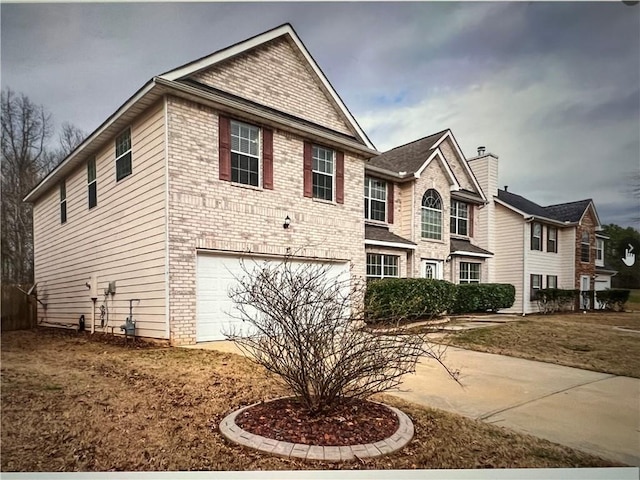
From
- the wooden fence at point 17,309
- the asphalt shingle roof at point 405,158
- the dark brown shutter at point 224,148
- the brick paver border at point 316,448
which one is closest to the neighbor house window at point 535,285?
the asphalt shingle roof at point 405,158

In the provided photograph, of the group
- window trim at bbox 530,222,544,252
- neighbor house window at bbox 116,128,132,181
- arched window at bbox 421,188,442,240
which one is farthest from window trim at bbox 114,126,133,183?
arched window at bbox 421,188,442,240

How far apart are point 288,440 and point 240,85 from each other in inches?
183

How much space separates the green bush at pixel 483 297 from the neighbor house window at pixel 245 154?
3.28 metres

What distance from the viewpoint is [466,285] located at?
5.13m

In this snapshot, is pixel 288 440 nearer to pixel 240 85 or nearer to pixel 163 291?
pixel 163 291

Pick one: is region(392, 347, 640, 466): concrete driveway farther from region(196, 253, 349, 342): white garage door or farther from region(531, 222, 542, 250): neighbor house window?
region(196, 253, 349, 342): white garage door

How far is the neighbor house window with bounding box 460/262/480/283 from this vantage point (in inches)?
198

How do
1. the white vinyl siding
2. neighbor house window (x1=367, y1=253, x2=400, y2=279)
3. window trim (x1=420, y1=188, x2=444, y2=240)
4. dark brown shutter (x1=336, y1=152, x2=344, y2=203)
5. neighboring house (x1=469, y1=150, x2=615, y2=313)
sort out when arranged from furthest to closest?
1. neighbor house window (x1=367, y1=253, x2=400, y2=279)
2. window trim (x1=420, y1=188, x2=444, y2=240)
3. dark brown shutter (x1=336, y1=152, x2=344, y2=203)
4. neighboring house (x1=469, y1=150, x2=615, y2=313)
5. the white vinyl siding

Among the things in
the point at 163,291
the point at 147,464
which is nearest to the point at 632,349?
the point at 147,464

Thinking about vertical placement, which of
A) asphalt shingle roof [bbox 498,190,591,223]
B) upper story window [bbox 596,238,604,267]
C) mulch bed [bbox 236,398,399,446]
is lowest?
mulch bed [bbox 236,398,399,446]

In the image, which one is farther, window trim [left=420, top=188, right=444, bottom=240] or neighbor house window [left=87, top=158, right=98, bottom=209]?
window trim [left=420, top=188, right=444, bottom=240]

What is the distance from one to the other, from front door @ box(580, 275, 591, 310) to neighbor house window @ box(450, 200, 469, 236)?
1853 mm

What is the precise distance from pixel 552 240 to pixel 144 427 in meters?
5.29

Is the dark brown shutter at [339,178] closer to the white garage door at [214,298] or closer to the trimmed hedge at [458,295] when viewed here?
the trimmed hedge at [458,295]
